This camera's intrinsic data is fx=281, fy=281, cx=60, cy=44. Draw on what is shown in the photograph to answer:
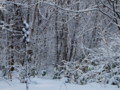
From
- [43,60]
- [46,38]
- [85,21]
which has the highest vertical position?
[85,21]

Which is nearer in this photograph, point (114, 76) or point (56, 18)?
point (114, 76)

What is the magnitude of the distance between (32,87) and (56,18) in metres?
10.3

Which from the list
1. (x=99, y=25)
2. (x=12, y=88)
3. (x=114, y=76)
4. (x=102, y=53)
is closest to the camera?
(x=12, y=88)

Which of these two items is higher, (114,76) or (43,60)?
(114,76)

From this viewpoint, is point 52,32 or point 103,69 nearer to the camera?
point 103,69

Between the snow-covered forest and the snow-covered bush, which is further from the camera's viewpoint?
the snow-covered forest

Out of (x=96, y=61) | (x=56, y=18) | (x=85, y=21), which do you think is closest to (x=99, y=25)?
(x=85, y=21)

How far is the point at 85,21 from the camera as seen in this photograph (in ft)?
51.3

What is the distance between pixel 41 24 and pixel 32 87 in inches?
426

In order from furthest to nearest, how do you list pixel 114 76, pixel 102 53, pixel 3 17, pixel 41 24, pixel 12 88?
pixel 41 24 < pixel 3 17 < pixel 102 53 < pixel 114 76 < pixel 12 88

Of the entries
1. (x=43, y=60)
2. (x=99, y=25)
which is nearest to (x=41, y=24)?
(x=43, y=60)

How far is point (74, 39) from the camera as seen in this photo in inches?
602

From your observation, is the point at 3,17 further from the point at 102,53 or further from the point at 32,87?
the point at 32,87

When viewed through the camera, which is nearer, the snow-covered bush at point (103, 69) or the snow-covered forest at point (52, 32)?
the snow-covered bush at point (103, 69)
